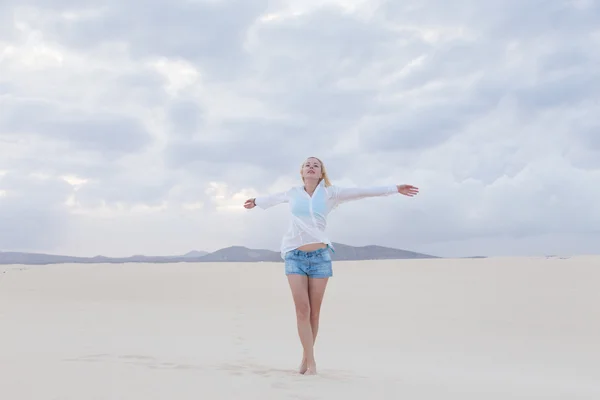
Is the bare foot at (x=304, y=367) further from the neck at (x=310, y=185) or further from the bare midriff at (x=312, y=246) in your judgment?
the neck at (x=310, y=185)

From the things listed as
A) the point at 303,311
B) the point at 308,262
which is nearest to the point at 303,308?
the point at 303,311

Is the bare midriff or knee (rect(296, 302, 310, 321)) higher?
the bare midriff

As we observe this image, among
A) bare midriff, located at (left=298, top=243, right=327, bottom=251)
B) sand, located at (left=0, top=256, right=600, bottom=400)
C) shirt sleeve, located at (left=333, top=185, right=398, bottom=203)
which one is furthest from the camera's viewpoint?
shirt sleeve, located at (left=333, top=185, right=398, bottom=203)

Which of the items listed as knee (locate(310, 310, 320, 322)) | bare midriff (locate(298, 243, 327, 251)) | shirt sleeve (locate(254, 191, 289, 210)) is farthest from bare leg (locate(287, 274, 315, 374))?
shirt sleeve (locate(254, 191, 289, 210))

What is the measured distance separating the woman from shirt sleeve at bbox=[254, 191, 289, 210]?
31 mm

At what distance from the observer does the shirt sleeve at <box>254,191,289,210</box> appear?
569 cm

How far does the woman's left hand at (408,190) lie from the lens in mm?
5643

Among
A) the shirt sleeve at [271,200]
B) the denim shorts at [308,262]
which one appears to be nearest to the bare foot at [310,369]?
the denim shorts at [308,262]


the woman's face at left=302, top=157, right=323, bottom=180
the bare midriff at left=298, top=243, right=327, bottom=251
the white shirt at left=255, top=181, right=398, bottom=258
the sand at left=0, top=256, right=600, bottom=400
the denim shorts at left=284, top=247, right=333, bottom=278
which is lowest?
the sand at left=0, top=256, right=600, bottom=400

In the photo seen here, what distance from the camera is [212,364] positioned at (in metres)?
5.83

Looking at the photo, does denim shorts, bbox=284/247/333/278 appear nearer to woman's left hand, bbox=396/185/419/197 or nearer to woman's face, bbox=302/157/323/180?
woman's face, bbox=302/157/323/180

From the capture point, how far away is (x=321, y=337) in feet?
30.5

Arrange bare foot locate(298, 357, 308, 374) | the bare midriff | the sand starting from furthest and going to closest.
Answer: bare foot locate(298, 357, 308, 374) → the bare midriff → the sand

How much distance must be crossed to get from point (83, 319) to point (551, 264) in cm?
1477
